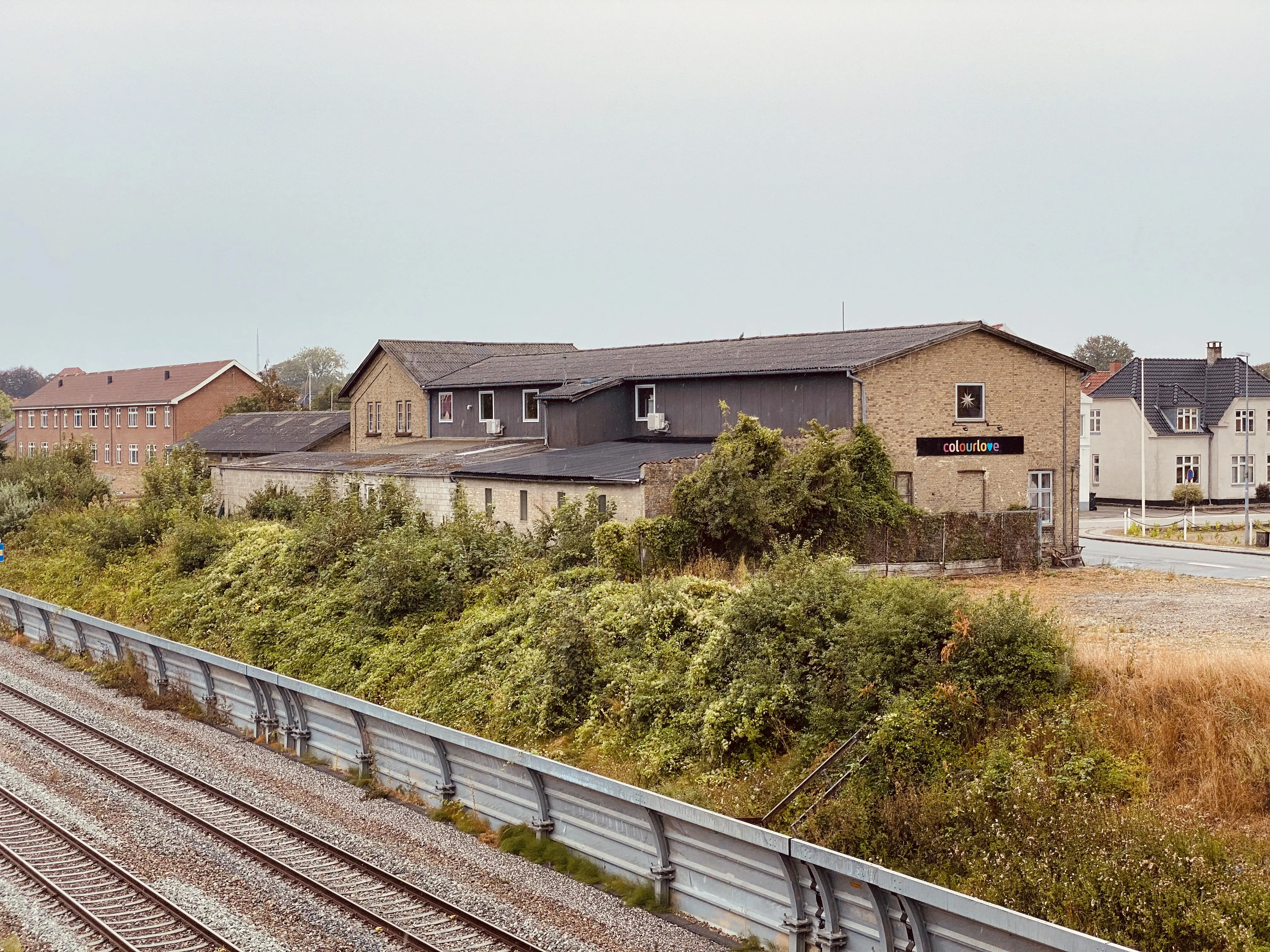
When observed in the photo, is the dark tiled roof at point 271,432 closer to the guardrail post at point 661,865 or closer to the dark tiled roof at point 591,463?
the dark tiled roof at point 591,463

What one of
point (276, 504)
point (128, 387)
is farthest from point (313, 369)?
point (276, 504)

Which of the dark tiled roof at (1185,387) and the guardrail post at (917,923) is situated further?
the dark tiled roof at (1185,387)

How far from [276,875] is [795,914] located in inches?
240

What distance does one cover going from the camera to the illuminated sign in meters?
32.8

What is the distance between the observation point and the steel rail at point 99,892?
1209 centimetres

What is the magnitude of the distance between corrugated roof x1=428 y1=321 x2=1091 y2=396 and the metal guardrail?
17938 millimetres

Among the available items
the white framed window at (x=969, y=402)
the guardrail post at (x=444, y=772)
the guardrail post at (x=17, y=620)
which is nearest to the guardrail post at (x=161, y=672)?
the guardrail post at (x=444, y=772)

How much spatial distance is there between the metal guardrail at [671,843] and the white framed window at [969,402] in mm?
20440

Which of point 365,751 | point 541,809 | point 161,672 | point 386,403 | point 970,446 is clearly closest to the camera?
point 541,809

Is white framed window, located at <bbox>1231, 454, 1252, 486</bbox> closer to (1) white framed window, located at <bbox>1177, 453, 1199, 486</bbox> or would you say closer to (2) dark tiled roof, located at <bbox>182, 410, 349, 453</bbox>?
(1) white framed window, located at <bbox>1177, 453, 1199, 486</bbox>

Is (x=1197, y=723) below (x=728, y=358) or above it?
below

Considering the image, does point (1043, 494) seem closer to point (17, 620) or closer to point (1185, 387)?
point (17, 620)

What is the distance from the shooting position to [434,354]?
5253 centimetres

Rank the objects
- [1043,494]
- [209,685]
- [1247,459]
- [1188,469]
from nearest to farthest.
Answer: [209,685] < [1043,494] < [1247,459] < [1188,469]
